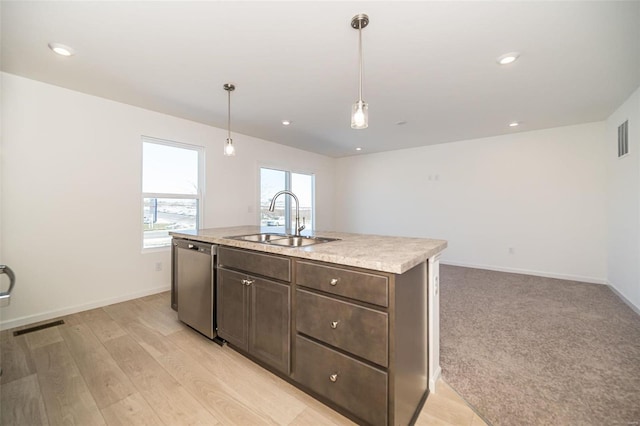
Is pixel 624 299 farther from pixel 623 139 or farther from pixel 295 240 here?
pixel 295 240

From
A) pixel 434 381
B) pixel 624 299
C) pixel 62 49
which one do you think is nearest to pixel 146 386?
pixel 434 381

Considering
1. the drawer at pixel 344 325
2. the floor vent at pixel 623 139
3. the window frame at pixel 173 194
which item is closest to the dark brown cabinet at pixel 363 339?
the drawer at pixel 344 325

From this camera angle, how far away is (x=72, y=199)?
2.82 m

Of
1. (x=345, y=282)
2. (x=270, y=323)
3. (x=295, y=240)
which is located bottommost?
(x=270, y=323)

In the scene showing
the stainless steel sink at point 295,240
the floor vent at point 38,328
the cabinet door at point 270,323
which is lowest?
the floor vent at point 38,328

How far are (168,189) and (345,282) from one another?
3.34 m

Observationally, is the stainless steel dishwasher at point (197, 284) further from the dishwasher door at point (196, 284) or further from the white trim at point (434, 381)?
the white trim at point (434, 381)

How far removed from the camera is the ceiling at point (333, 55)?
1.68 metres

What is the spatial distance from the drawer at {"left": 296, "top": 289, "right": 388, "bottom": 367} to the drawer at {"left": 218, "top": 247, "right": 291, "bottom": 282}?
18 centimetres

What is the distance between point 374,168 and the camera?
6133mm

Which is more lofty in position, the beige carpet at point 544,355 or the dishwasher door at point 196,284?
the dishwasher door at point 196,284

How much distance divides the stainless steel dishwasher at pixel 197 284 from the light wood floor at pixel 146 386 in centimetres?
16

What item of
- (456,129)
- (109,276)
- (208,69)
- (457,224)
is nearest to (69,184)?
(109,276)

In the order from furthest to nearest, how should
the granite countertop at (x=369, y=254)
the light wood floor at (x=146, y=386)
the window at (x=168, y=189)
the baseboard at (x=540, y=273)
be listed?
1. the baseboard at (x=540, y=273)
2. the window at (x=168, y=189)
3. the light wood floor at (x=146, y=386)
4. the granite countertop at (x=369, y=254)
